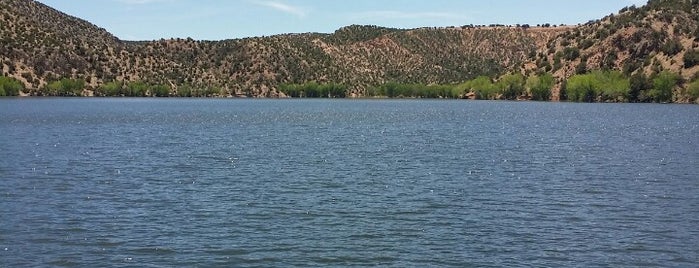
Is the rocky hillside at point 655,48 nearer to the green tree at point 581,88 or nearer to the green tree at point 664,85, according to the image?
the green tree at point 664,85

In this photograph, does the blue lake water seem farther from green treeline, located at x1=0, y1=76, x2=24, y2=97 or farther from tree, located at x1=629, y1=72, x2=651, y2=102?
green treeline, located at x1=0, y1=76, x2=24, y2=97

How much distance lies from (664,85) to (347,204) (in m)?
144

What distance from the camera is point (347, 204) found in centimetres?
3462

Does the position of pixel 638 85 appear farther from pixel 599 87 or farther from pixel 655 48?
pixel 655 48

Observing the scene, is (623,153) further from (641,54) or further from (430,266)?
(641,54)

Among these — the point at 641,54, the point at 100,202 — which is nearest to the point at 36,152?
the point at 100,202

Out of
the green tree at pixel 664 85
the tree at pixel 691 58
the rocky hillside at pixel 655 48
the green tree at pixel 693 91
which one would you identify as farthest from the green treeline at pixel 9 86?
the tree at pixel 691 58

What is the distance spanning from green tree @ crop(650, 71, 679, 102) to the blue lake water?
101 m

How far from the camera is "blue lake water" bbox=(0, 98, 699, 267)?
1003 inches

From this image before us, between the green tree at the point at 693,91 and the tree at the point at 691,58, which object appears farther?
the tree at the point at 691,58

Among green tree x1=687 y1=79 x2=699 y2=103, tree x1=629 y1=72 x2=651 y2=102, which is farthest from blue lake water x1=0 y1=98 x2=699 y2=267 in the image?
tree x1=629 y1=72 x2=651 y2=102

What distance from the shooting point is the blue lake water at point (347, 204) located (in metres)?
25.5

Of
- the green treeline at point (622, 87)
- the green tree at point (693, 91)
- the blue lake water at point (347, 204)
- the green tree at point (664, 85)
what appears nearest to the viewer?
the blue lake water at point (347, 204)

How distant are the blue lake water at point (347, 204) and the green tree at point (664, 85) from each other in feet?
332
